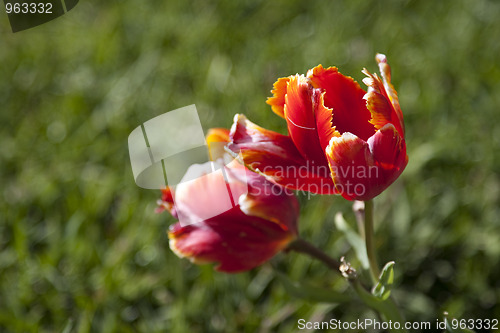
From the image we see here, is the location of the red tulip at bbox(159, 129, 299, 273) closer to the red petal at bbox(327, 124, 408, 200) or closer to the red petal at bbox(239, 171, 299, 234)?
the red petal at bbox(239, 171, 299, 234)

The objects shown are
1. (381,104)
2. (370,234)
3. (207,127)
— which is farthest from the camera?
(207,127)

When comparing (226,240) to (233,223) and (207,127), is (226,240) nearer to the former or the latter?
(233,223)

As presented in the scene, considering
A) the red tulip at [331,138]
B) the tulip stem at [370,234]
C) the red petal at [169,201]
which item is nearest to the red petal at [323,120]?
the red tulip at [331,138]

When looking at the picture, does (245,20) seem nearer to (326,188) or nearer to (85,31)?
(85,31)

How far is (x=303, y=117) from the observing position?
64 centimetres

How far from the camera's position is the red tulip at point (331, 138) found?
2.01ft

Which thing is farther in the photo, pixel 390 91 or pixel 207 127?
pixel 207 127

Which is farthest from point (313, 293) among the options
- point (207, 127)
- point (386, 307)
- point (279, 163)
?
point (207, 127)

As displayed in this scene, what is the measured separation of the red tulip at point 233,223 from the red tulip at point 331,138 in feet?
0.23

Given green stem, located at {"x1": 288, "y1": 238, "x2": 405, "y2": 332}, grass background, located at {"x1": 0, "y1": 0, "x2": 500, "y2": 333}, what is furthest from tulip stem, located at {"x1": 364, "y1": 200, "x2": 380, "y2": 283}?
grass background, located at {"x1": 0, "y1": 0, "x2": 500, "y2": 333}

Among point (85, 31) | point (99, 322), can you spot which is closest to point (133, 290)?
point (99, 322)

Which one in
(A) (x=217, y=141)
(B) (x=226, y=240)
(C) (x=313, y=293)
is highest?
(A) (x=217, y=141)

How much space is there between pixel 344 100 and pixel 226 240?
0.23 meters

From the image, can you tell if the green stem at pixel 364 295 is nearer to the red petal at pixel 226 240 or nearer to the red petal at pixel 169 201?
the red petal at pixel 226 240
